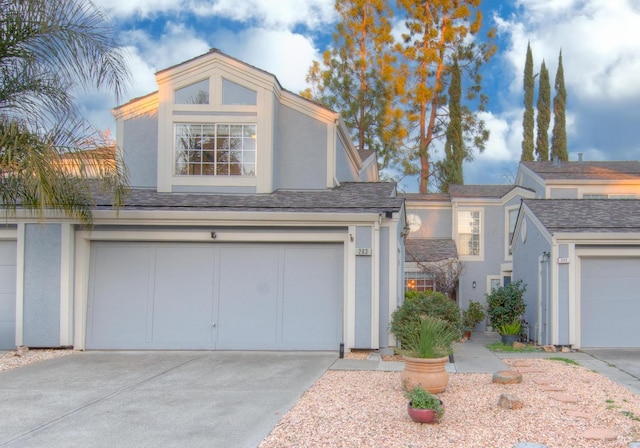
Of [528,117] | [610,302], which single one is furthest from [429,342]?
[528,117]

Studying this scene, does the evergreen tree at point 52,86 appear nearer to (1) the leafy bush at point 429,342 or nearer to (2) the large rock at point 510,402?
(1) the leafy bush at point 429,342

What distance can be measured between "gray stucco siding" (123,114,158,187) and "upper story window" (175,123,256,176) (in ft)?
2.74

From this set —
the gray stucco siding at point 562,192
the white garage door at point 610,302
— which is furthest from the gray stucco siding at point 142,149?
the gray stucco siding at point 562,192

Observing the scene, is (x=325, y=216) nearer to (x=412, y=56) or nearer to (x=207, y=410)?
(x=207, y=410)

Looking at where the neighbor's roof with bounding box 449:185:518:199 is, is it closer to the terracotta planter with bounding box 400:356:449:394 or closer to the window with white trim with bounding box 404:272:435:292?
the window with white trim with bounding box 404:272:435:292

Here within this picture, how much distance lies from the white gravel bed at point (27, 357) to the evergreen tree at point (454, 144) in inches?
871

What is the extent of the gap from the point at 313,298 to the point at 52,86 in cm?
639

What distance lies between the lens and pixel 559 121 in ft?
116

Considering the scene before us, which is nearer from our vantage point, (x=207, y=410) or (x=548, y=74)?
(x=207, y=410)

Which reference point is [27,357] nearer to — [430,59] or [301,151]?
[301,151]

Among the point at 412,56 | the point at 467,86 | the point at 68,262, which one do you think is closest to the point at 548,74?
the point at 467,86

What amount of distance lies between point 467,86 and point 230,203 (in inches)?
893

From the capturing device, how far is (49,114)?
1009 cm

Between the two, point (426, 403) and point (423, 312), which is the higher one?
point (423, 312)
